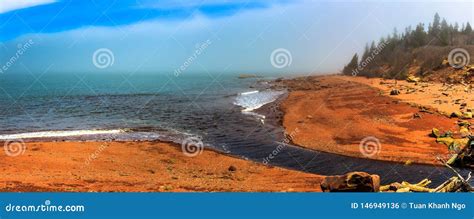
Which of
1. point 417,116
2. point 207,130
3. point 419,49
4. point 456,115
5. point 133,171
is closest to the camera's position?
point 133,171

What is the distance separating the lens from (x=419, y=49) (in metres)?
76.9

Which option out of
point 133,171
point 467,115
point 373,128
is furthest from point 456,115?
point 133,171

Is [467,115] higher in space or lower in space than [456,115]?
lower

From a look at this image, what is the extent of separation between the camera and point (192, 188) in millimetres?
15164

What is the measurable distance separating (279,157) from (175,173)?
6700 mm

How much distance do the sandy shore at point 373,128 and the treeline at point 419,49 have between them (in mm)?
29550

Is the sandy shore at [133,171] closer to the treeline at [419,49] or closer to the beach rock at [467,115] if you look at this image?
the beach rock at [467,115]

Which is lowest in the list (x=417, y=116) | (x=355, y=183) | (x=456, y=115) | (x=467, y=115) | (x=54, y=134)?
(x=355, y=183)

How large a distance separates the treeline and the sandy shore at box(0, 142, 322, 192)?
48.5 m

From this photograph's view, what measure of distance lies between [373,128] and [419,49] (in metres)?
54.7

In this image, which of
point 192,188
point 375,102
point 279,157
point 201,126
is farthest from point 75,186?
point 375,102

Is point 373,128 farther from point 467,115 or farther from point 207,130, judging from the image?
point 207,130

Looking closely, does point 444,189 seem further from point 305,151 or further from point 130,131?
point 130,131

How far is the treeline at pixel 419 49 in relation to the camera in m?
69.6
